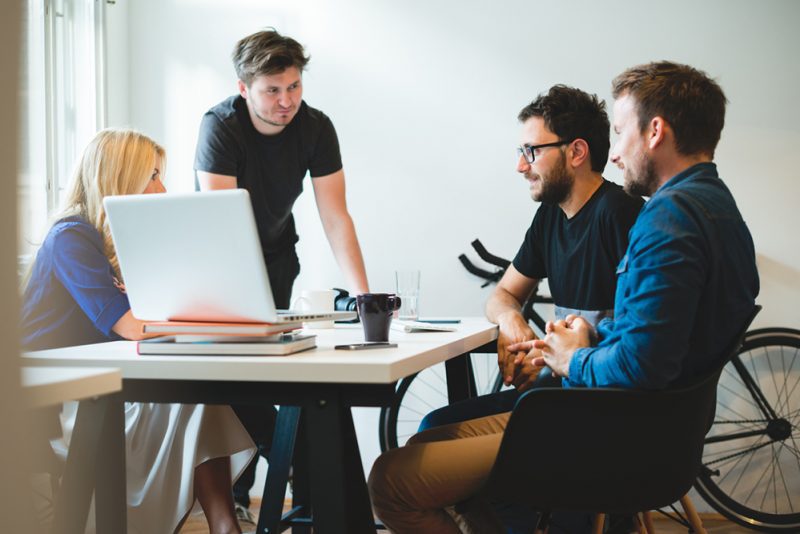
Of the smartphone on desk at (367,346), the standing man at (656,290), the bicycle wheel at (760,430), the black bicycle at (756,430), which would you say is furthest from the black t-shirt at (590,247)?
the bicycle wheel at (760,430)

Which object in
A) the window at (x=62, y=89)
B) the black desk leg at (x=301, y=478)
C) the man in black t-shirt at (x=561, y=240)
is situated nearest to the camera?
the man in black t-shirt at (x=561, y=240)

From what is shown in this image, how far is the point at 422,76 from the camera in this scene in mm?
3408

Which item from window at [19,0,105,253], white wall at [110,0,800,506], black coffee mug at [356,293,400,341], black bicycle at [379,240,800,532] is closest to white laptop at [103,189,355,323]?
black coffee mug at [356,293,400,341]

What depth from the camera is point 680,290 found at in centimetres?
115

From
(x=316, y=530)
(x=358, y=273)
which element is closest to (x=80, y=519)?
(x=316, y=530)

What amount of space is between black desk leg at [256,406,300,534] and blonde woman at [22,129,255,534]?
290 millimetres

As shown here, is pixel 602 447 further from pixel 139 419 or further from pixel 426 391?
pixel 426 391

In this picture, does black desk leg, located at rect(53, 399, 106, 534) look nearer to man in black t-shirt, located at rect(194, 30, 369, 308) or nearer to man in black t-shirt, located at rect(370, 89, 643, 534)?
man in black t-shirt, located at rect(370, 89, 643, 534)

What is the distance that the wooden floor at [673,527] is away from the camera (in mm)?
2955

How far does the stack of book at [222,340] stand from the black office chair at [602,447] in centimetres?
39

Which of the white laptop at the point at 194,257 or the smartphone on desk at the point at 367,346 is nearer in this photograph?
the white laptop at the point at 194,257

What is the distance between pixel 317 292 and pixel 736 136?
83.3 inches

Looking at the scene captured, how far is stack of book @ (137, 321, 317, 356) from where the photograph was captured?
1198 millimetres

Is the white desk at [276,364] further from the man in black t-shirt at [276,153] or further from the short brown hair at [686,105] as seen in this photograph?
the man in black t-shirt at [276,153]
